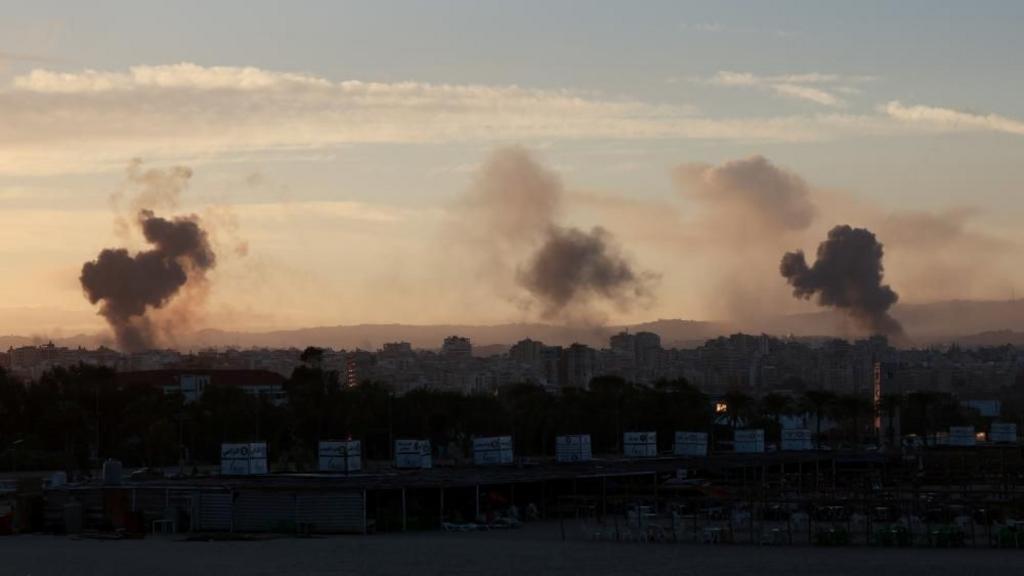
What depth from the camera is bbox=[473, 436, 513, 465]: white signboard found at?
63.8m

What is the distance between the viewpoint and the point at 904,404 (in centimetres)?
10819

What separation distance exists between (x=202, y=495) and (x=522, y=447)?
42.1 metres

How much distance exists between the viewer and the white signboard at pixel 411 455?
194ft

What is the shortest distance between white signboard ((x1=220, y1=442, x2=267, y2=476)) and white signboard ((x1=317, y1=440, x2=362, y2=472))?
8.22 ft

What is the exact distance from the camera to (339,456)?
5662 centimetres

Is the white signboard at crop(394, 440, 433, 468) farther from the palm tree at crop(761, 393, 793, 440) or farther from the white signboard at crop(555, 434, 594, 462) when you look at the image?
Answer: the palm tree at crop(761, 393, 793, 440)

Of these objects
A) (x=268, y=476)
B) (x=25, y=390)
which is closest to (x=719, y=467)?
(x=268, y=476)

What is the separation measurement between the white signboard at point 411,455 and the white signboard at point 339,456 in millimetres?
2445

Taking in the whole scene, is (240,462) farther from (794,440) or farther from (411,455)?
(794,440)

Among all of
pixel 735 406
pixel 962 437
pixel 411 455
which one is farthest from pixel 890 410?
pixel 411 455

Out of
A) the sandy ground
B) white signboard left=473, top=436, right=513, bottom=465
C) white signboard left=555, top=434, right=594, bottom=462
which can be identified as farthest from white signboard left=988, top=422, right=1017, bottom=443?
the sandy ground

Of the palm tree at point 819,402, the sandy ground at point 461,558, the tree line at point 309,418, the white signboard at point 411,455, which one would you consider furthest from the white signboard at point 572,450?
the palm tree at point 819,402

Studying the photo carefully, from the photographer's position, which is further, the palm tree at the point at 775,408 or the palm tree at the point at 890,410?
the palm tree at the point at 775,408

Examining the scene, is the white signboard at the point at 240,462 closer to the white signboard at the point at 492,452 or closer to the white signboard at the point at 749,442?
the white signboard at the point at 492,452
